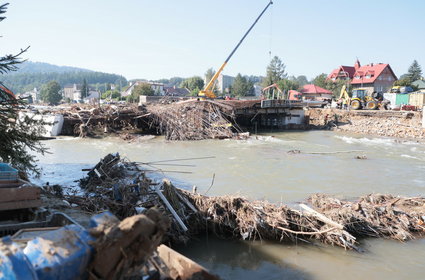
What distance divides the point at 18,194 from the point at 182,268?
Answer: 2848mm

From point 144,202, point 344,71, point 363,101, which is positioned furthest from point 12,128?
point 344,71

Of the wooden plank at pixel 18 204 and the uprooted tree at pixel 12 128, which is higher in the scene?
the uprooted tree at pixel 12 128

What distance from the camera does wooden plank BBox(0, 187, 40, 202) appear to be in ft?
15.9

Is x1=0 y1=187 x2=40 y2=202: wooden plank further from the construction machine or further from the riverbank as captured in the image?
the construction machine

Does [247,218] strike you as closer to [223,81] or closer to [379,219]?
[379,219]

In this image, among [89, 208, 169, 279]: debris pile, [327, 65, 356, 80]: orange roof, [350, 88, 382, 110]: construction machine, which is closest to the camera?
[89, 208, 169, 279]: debris pile

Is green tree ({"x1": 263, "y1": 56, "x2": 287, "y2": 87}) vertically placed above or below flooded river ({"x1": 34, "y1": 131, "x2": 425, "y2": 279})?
above

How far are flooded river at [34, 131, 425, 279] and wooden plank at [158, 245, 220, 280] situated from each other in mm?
3367

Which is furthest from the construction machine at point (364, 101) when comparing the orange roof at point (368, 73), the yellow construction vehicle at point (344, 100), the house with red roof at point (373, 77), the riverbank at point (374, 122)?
the orange roof at point (368, 73)

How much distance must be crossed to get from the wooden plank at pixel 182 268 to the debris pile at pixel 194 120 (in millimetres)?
22867

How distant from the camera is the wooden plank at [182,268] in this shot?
11.4ft

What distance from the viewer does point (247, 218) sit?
8180 mm

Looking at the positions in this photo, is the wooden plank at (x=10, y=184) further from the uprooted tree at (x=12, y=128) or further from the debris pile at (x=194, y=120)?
the debris pile at (x=194, y=120)

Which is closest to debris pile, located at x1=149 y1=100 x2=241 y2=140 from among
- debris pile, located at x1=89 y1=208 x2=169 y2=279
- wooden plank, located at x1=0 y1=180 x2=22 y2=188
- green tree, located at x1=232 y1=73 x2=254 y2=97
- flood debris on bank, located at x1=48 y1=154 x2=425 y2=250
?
flood debris on bank, located at x1=48 y1=154 x2=425 y2=250
